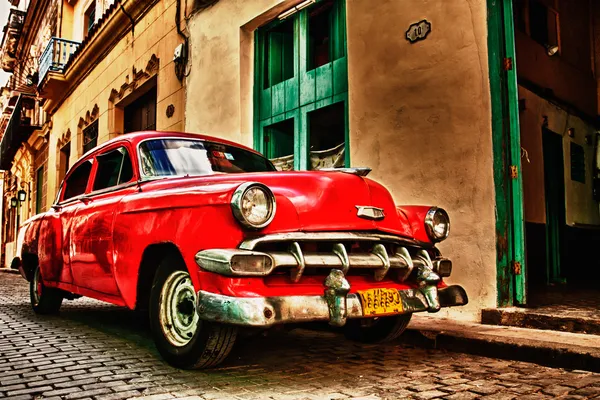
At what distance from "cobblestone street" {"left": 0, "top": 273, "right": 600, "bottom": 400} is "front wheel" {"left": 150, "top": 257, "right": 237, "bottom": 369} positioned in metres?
0.11

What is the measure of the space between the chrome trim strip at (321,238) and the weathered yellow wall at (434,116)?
180 centimetres

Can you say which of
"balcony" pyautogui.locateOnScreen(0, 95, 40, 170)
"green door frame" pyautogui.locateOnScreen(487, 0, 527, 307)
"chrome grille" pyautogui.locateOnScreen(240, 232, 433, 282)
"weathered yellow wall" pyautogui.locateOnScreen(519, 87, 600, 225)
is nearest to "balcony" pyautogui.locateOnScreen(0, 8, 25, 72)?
"balcony" pyautogui.locateOnScreen(0, 95, 40, 170)

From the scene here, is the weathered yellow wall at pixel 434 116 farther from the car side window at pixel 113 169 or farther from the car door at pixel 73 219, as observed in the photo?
the car door at pixel 73 219

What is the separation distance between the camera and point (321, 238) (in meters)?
2.82

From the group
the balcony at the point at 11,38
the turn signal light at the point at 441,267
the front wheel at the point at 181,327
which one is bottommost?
the front wheel at the point at 181,327

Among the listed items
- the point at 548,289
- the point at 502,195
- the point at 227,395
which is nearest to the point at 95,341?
the point at 227,395

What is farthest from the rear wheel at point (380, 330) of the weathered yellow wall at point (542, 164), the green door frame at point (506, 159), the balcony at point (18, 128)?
the balcony at point (18, 128)

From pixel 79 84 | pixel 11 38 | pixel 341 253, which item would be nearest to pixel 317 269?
pixel 341 253

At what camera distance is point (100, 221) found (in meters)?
3.97

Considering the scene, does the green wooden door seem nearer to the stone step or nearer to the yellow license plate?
the stone step

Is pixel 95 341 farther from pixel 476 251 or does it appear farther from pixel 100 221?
pixel 476 251

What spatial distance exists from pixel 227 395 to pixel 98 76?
13.5m

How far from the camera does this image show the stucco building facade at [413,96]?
4.80 meters

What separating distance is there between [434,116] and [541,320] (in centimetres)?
214
